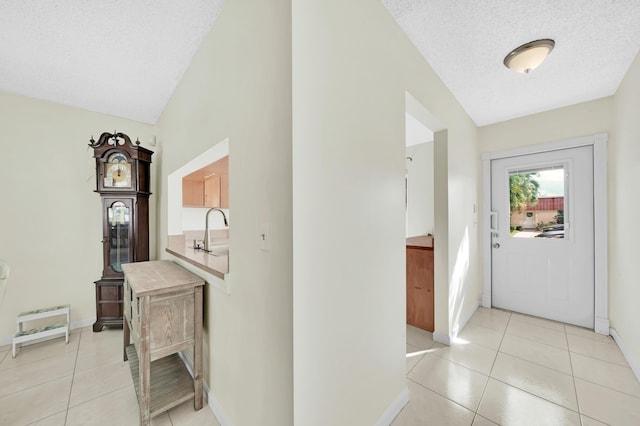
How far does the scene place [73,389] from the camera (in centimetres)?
176

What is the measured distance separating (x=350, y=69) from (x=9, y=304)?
3.93m

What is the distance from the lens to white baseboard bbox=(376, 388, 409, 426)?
137cm

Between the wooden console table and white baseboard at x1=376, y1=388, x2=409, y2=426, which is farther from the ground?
the wooden console table

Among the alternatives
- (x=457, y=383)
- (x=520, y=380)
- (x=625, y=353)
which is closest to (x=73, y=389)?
(x=457, y=383)

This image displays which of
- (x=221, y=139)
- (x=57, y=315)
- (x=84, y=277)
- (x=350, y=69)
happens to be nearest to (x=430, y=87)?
(x=350, y=69)

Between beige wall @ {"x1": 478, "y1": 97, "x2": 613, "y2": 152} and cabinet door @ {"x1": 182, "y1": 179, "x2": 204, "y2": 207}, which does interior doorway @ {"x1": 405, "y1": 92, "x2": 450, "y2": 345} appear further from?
cabinet door @ {"x1": 182, "y1": 179, "x2": 204, "y2": 207}

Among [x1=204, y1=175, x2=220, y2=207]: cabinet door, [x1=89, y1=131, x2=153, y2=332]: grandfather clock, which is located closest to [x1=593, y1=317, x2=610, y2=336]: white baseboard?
[x1=204, y1=175, x2=220, y2=207]: cabinet door

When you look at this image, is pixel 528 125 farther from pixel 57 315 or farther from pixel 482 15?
pixel 57 315

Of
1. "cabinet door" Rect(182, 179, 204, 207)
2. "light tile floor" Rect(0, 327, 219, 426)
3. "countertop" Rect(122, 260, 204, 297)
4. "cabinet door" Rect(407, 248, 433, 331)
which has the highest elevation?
"cabinet door" Rect(182, 179, 204, 207)

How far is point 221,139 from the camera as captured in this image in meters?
1.49

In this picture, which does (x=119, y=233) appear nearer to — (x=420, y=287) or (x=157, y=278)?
(x=157, y=278)

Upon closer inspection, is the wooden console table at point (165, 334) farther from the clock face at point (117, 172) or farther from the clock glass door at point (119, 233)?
the clock face at point (117, 172)

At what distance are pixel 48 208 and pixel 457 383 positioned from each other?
4.36 metres

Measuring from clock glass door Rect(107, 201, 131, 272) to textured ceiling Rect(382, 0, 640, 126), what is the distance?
329 centimetres
